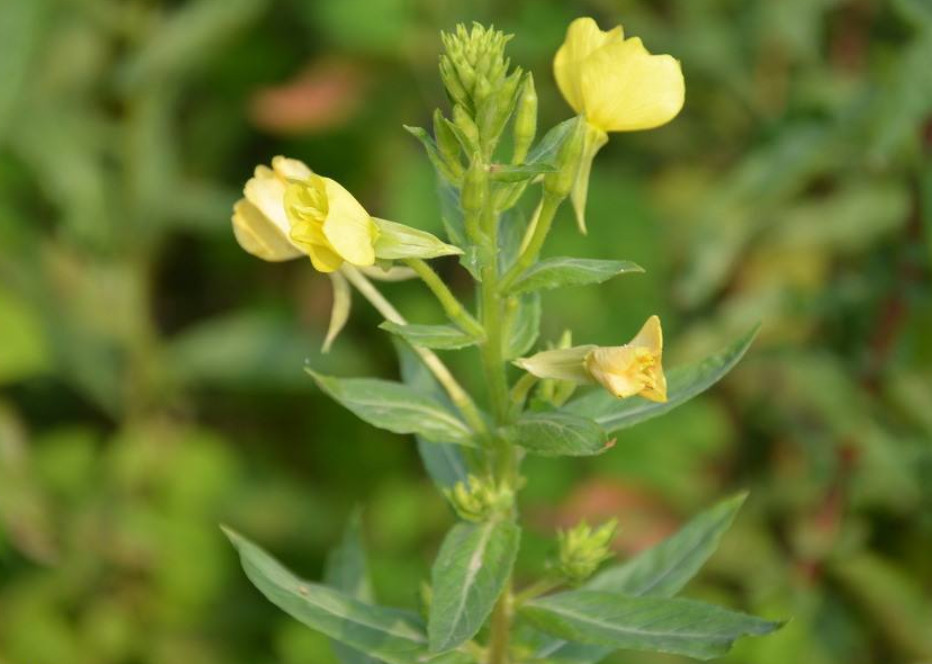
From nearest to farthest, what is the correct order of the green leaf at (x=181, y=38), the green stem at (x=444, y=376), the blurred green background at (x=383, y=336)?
the green stem at (x=444, y=376) → the blurred green background at (x=383, y=336) → the green leaf at (x=181, y=38)

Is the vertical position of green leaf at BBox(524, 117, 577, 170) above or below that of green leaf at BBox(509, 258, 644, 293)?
above

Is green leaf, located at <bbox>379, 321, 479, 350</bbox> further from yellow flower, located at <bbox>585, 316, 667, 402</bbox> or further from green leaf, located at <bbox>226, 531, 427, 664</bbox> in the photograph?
green leaf, located at <bbox>226, 531, 427, 664</bbox>

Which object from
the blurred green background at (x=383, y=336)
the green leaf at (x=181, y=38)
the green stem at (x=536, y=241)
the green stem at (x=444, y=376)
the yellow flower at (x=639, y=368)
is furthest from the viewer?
the green leaf at (x=181, y=38)

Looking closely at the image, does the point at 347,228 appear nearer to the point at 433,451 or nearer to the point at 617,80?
the point at 617,80

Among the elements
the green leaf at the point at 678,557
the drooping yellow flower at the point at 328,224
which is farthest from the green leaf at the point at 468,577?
the drooping yellow flower at the point at 328,224

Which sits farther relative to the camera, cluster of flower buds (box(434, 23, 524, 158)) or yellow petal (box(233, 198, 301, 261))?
yellow petal (box(233, 198, 301, 261))

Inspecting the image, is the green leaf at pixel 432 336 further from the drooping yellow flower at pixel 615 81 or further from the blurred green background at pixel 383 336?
the blurred green background at pixel 383 336

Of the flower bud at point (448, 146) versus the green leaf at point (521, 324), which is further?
the green leaf at point (521, 324)

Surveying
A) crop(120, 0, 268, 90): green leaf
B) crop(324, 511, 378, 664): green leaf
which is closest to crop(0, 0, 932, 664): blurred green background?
crop(120, 0, 268, 90): green leaf

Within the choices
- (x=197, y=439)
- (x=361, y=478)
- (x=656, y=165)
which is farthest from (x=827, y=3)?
(x=197, y=439)
